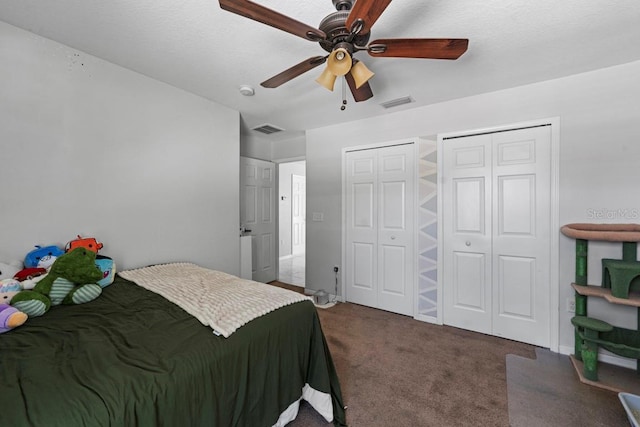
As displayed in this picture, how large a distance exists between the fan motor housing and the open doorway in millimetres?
4608

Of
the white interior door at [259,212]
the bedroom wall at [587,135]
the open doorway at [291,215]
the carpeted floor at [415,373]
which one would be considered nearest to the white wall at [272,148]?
the white interior door at [259,212]

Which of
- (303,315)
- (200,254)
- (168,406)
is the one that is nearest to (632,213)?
(303,315)

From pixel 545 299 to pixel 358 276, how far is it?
1.91 meters

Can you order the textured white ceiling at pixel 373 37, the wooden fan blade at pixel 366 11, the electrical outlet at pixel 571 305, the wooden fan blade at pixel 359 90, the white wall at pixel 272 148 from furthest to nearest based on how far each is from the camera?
the white wall at pixel 272 148 → the electrical outlet at pixel 571 305 → the wooden fan blade at pixel 359 90 → the textured white ceiling at pixel 373 37 → the wooden fan blade at pixel 366 11

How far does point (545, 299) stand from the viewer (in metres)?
2.46

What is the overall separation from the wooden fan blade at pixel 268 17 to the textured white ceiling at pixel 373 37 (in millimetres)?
388

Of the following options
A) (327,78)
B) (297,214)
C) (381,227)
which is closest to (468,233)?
(381,227)

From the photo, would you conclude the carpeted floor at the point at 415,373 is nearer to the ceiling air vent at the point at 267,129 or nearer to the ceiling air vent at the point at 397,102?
the ceiling air vent at the point at 397,102

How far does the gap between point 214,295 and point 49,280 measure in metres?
0.97

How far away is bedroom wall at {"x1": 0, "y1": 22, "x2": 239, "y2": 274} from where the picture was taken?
5.90 feet

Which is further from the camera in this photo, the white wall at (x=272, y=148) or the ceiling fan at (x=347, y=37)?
the white wall at (x=272, y=148)

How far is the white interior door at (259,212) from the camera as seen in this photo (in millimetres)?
4109

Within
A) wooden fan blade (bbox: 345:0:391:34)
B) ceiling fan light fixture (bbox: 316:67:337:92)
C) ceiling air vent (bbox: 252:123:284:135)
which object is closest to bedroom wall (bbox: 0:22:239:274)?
ceiling air vent (bbox: 252:123:284:135)

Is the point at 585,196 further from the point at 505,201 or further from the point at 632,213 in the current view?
the point at 505,201
